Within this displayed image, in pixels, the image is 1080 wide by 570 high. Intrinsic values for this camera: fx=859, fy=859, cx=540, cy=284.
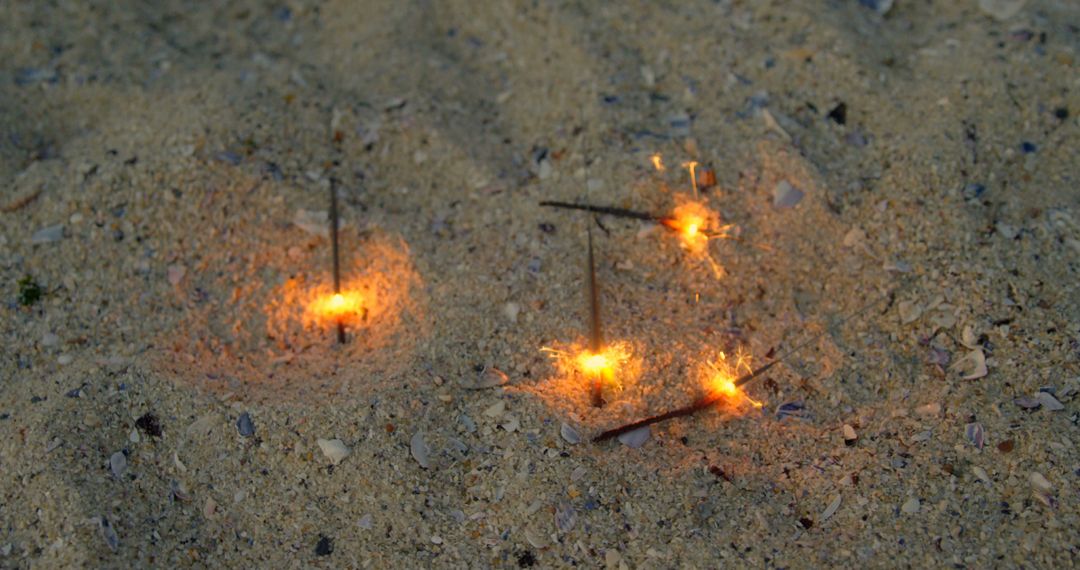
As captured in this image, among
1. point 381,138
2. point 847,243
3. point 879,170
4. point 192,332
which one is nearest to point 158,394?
point 192,332

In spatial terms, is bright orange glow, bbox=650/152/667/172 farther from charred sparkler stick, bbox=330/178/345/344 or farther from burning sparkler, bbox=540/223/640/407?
charred sparkler stick, bbox=330/178/345/344

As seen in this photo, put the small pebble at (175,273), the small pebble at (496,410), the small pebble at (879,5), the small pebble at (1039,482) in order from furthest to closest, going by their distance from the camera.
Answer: the small pebble at (879,5), the small pebble at (175,273), the small pebble at (496,410), the small pebble at (1039,482)

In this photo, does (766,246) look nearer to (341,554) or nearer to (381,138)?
(381,138)

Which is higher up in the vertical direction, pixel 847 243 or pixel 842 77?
pixel 842 77

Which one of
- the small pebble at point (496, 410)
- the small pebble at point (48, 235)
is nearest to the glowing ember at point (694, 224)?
the small pebble at point (496, 410)

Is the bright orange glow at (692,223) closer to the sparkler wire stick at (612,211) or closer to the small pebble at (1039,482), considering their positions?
the sparkler wire stick at (612,211)

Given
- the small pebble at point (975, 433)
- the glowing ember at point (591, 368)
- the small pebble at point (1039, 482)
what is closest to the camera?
the small pebble at point (1039, 482)
